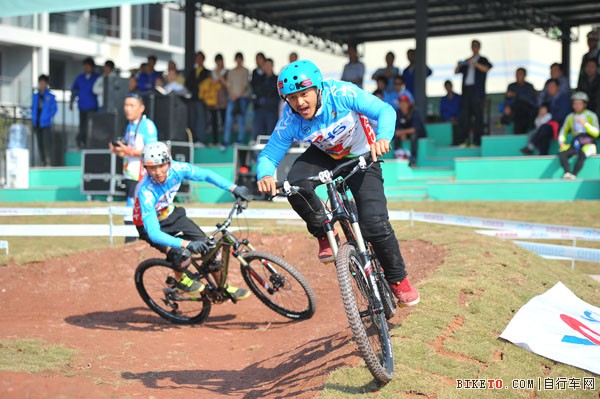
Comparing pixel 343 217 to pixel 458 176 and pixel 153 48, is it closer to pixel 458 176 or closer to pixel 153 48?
pixel 458 176

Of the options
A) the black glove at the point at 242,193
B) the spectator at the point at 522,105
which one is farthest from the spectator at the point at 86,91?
the black glove at the point at 242,193

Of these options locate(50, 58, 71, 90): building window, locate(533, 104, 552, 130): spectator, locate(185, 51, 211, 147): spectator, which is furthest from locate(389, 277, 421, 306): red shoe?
locate(50, 58, 71, 90): building window

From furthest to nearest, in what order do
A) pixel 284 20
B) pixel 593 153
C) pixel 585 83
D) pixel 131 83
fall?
pixel 284 20 < pixel 131 83 < pixel 585 83 < pixel 593 153

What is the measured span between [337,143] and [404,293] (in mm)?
1393

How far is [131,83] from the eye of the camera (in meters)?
20.9

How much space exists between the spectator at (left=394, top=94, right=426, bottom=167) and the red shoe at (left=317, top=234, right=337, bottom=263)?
1301 cm

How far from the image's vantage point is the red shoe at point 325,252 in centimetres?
689

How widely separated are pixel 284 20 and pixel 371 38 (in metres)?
4.61

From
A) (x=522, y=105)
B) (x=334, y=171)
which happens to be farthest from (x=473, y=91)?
(x=334, y=171)

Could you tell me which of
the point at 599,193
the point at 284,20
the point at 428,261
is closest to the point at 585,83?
the point at 599,193

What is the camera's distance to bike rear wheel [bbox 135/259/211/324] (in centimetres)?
1007

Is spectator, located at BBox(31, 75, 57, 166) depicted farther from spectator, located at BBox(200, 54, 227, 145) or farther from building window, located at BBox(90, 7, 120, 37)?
building window, located at BBox(90, 7, 120, 37)

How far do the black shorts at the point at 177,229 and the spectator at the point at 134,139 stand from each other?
8.88 feet

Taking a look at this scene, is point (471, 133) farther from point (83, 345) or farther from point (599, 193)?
point (83, 345)
